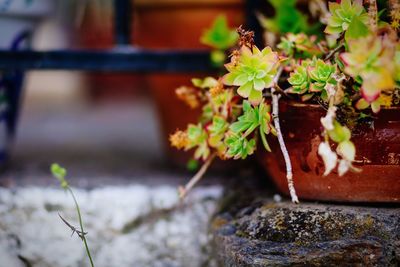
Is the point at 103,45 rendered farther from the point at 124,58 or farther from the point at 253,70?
the point at 253,70

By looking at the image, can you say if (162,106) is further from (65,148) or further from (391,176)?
(391,176)

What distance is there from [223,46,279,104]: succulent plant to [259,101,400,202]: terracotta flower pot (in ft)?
0.39

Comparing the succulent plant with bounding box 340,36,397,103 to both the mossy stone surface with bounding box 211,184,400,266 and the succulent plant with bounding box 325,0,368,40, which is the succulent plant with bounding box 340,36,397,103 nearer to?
the succulent plant with bounding box 325,0,368,40

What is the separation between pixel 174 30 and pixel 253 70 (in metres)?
0.56

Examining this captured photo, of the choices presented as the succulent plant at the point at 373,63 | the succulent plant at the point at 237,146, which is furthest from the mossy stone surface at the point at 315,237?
the succulent plant at the point at 373,63

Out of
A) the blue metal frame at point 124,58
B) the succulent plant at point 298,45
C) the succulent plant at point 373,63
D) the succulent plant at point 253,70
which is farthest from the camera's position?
the blue metal frame at point 124,58

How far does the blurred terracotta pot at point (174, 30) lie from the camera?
1190 mm

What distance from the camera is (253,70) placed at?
2.33 feet

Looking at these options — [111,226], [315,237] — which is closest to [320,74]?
[315,237]

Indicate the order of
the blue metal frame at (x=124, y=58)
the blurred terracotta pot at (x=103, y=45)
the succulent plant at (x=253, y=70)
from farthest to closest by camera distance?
the blurred terracotta pot at (x=103, y=45)
the blue metal frame at (x=124, y=58)
the succulent plant at (x=253, y=70)

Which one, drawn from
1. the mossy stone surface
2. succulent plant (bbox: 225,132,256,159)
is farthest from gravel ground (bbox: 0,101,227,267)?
succulent plant (bbox: 225,132,256,159)

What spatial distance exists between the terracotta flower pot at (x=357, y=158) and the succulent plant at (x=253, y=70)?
120mm

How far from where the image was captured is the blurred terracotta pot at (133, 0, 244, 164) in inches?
46.9

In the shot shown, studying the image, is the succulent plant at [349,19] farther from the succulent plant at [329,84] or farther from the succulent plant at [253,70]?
the succulent plant at [253,70]
